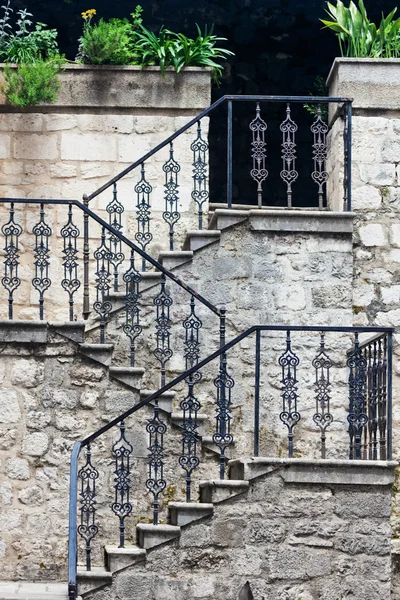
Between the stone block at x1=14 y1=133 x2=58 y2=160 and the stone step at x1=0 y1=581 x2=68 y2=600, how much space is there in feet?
13.3

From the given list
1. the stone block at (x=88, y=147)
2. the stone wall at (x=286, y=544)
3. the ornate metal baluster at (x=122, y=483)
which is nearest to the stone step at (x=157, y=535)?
the stone wall at (x=286, y=544)

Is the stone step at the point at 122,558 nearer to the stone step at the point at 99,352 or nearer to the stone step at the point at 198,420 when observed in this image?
the stone step at the point at 198,420

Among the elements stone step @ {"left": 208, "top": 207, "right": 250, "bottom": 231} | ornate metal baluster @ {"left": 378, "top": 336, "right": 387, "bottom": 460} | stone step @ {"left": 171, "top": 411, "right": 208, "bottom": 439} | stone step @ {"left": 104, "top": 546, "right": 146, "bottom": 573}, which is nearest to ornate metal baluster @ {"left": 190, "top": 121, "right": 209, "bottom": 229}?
stone step @ {"left": 208, "top": 207, "right": 250, "bottom": 231}

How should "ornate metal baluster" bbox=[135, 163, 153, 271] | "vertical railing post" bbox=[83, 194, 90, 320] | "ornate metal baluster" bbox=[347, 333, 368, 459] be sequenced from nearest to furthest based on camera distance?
"ornate metal baluster" bbox=[347, 333, 368, 459] < "vertical railing post" bbox=[83, 194, 90, 320] < "ornate metal baluster" bbox=[135, 163, 153, 271]

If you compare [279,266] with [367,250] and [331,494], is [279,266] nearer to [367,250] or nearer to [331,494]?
[367,250]

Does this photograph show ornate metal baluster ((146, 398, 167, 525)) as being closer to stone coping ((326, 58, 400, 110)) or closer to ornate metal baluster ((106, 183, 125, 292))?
ornate metal baluster ((106, 183, 125, 292))

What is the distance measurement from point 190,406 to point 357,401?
122cm

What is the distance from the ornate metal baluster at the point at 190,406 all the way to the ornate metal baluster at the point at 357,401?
114 cm

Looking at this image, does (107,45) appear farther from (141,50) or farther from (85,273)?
(85,273)

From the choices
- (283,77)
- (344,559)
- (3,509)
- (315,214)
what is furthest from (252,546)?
(283,77)

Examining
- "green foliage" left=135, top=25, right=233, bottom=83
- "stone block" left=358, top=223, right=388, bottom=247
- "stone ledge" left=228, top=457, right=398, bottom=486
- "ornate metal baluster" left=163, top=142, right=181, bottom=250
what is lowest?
"stone ledge" left=228, top=457, right=398, bottom=486

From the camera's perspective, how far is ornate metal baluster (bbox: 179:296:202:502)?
899cm

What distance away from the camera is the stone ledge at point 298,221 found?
406 inches

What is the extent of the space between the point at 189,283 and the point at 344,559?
276 cm
